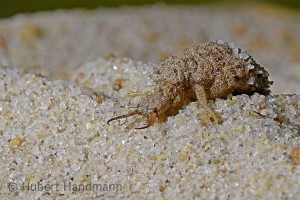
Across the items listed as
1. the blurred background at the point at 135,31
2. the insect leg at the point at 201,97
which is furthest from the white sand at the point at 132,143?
the blurred background at the point at 135,31

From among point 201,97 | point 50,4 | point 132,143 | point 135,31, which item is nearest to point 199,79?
point 201,97

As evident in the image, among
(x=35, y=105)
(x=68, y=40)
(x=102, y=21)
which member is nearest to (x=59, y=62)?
(x=68, y=40)

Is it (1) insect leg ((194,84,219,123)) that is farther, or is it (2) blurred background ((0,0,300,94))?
(2) blurred background ((0,0,300,94))

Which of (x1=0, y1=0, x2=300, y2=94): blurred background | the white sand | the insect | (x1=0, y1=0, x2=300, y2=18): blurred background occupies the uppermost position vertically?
(x1=0, y1=0, x2=300, y2=18): blurred background

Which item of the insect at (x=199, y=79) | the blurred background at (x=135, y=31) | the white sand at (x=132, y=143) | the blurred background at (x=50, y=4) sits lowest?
the white sand at (x=132, y=143)

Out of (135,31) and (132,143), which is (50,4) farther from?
(132,143)

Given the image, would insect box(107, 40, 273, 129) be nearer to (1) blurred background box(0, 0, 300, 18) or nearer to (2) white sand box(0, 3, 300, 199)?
(2) white sand box(0, 3, 300, 199)

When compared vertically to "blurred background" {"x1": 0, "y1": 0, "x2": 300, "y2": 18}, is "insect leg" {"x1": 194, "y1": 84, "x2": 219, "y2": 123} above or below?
below

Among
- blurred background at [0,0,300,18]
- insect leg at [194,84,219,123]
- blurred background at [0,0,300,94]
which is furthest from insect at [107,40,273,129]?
blurred background at [0,0,300,18]

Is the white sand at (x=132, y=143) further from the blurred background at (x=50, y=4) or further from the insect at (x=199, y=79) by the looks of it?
the blurred background at (x=50, y=4)
